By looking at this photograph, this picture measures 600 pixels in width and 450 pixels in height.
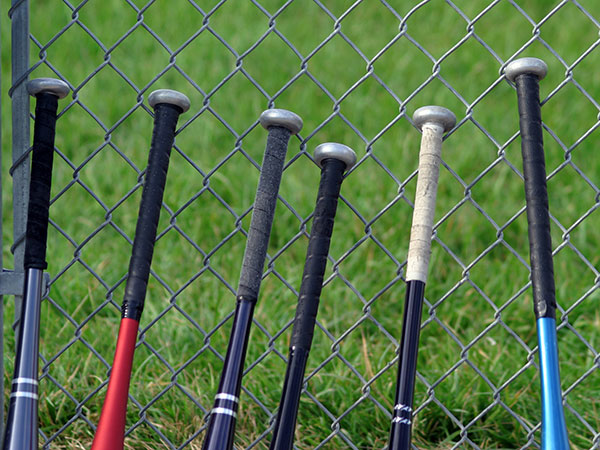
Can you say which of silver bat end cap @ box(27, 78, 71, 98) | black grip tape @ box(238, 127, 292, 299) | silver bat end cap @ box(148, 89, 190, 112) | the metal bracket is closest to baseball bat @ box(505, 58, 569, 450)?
black grip tape @ box(238, 127, 292, 299)

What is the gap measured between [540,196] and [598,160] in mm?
1617

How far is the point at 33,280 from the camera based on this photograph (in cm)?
131

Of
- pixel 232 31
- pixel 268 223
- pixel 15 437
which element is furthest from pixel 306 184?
pixel 15 437

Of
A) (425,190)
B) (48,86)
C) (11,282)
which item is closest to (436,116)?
(425,190)

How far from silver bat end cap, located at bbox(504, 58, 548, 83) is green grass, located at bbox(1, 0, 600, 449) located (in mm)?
157

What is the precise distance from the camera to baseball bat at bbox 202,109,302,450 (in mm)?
1222

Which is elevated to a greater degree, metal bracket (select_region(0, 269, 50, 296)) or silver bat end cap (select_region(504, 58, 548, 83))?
silver bat end cap (select_region(504, 58, 548, 83))

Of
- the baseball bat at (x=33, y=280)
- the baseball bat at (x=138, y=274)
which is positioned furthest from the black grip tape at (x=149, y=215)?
the baseball bat at (x=33, y=280)

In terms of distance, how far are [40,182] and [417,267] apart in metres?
0.66

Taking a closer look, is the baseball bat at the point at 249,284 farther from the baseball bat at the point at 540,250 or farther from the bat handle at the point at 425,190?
the baseball bat at the point at 540,250

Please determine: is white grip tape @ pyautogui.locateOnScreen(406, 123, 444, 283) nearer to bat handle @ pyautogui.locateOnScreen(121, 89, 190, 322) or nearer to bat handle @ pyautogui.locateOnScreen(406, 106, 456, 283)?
bat handle @ pyautogui.locateOnScreen(406, 106, 456, 283)

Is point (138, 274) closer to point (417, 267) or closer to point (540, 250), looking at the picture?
point (417, 267)

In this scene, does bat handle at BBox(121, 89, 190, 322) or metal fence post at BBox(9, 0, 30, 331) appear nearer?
bat handle at BBox(121, 89, 190, 322)

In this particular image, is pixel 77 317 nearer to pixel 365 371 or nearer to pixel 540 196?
pixel 365 371
